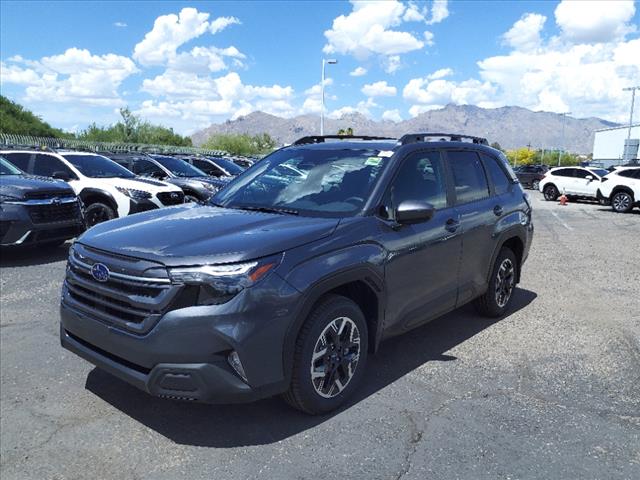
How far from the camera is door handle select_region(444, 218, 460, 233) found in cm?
438

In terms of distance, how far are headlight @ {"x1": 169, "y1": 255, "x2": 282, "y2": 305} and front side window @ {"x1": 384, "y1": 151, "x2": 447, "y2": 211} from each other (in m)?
1.36

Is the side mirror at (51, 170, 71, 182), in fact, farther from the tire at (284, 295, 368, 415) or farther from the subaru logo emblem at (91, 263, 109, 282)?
the tire at (284, 295, 368, 415)

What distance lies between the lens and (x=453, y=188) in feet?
15.3

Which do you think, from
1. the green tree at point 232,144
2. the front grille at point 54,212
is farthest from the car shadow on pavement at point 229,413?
the green tree at point 232,144

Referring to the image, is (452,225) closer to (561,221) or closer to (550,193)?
(561,221)

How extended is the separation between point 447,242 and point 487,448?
1682 millimetres

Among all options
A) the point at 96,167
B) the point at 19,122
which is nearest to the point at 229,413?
the point at 96,167

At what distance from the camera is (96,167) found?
424 inches

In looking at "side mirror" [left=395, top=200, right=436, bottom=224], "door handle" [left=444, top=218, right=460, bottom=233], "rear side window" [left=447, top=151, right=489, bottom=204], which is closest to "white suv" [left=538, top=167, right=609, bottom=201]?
"rear side window" [left=447, top=151, right=489, bottom=204]

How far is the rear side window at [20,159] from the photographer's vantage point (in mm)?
9922

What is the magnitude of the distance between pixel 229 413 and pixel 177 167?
1176cm

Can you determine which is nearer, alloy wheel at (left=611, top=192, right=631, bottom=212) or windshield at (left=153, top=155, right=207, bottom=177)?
windshield at (left=153, top=155, right=207, bottom=177)

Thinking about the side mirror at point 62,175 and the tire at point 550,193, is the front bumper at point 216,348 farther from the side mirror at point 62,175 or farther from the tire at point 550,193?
the tire at point 550,193

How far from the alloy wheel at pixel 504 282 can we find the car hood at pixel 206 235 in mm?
2556
